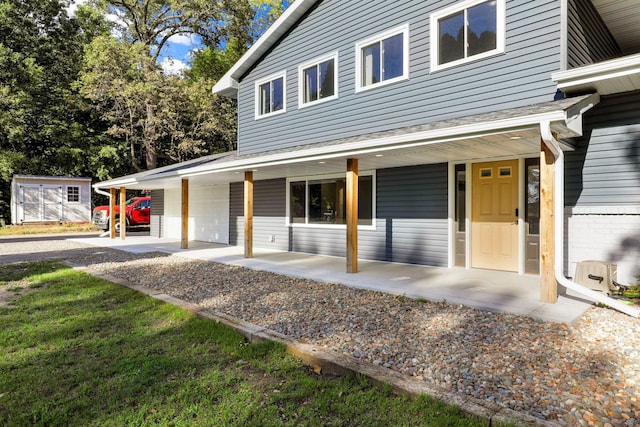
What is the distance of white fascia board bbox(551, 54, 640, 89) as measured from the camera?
191 inches

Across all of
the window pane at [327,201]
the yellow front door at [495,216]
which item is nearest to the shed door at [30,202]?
the window pane at [327,201]

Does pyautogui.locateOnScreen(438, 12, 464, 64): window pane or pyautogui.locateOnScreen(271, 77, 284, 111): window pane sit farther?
pyautogui.locateOnScreen(271, 77, 284, 111): window pane

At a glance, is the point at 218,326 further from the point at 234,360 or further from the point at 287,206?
the point at 287,206

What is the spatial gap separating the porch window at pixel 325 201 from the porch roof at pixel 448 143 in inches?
17.7

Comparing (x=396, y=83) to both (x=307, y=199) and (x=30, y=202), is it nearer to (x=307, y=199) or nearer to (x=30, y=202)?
(x=307, y=199)

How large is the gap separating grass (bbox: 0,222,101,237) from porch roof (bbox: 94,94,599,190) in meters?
15.2

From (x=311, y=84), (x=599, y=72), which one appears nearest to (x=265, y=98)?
(x=311, y=84)

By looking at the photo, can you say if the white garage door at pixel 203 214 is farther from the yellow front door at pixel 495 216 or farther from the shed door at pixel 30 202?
the shed door at pixel 30 202

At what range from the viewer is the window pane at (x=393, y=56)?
799cm

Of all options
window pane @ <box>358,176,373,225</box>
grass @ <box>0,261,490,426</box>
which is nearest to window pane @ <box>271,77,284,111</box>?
window pane @ <box>358,176,373,225</box>

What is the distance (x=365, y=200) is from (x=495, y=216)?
2.95 m

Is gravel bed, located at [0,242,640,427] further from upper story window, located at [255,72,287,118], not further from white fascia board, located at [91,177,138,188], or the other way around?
white fascia board, located at [91,177,138,188]

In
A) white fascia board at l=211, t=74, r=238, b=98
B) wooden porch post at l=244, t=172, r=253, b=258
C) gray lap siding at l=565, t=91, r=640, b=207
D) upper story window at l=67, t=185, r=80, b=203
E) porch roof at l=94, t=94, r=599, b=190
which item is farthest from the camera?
→ upper story window at l=67, t=185, r=80, b=203

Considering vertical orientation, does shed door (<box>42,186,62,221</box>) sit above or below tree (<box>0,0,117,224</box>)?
below
